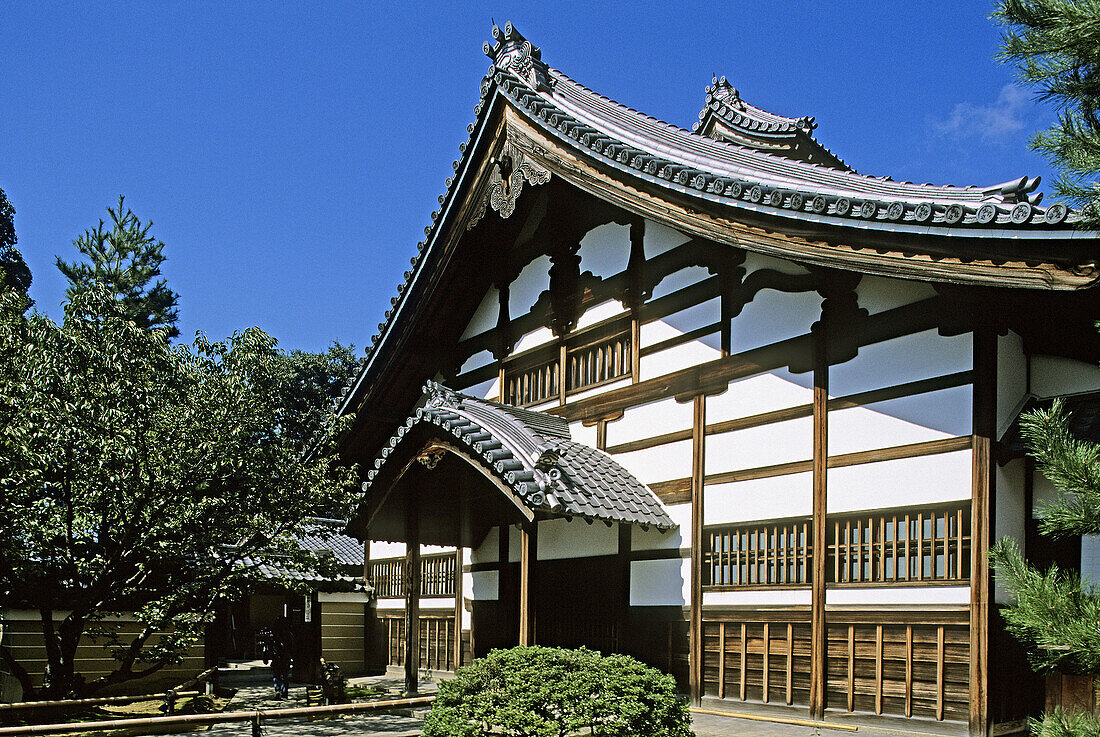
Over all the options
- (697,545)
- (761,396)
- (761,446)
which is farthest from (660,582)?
(761,396)

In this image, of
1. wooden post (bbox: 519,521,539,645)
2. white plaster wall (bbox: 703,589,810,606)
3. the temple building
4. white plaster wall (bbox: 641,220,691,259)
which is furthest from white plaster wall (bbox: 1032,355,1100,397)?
wooden post (bbox: 519,521,539,645)

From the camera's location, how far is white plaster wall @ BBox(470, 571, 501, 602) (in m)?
15.6

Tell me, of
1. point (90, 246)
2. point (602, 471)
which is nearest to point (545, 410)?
point (602, 471)

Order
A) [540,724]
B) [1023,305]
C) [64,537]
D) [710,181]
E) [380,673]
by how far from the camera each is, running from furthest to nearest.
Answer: [380,673] → [64,537] → [710,181] → [1023,305] → [540,724]

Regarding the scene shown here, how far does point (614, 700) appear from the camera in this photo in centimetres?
812

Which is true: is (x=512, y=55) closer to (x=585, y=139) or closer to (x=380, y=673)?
(x=585, y=139)

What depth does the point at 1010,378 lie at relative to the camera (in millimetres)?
9133

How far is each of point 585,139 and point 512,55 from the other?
3.25m

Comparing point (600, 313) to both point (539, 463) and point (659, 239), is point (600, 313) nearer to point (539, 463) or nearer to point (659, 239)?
point (659, 239)

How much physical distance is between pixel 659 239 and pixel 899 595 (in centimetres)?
588

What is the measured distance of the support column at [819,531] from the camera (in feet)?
32.8

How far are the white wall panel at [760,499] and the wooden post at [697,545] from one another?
124 millimetres

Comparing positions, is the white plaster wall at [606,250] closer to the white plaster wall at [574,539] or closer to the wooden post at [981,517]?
the white plaster wall at [574,539]

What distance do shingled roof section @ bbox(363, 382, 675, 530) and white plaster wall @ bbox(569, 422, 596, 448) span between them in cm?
36
